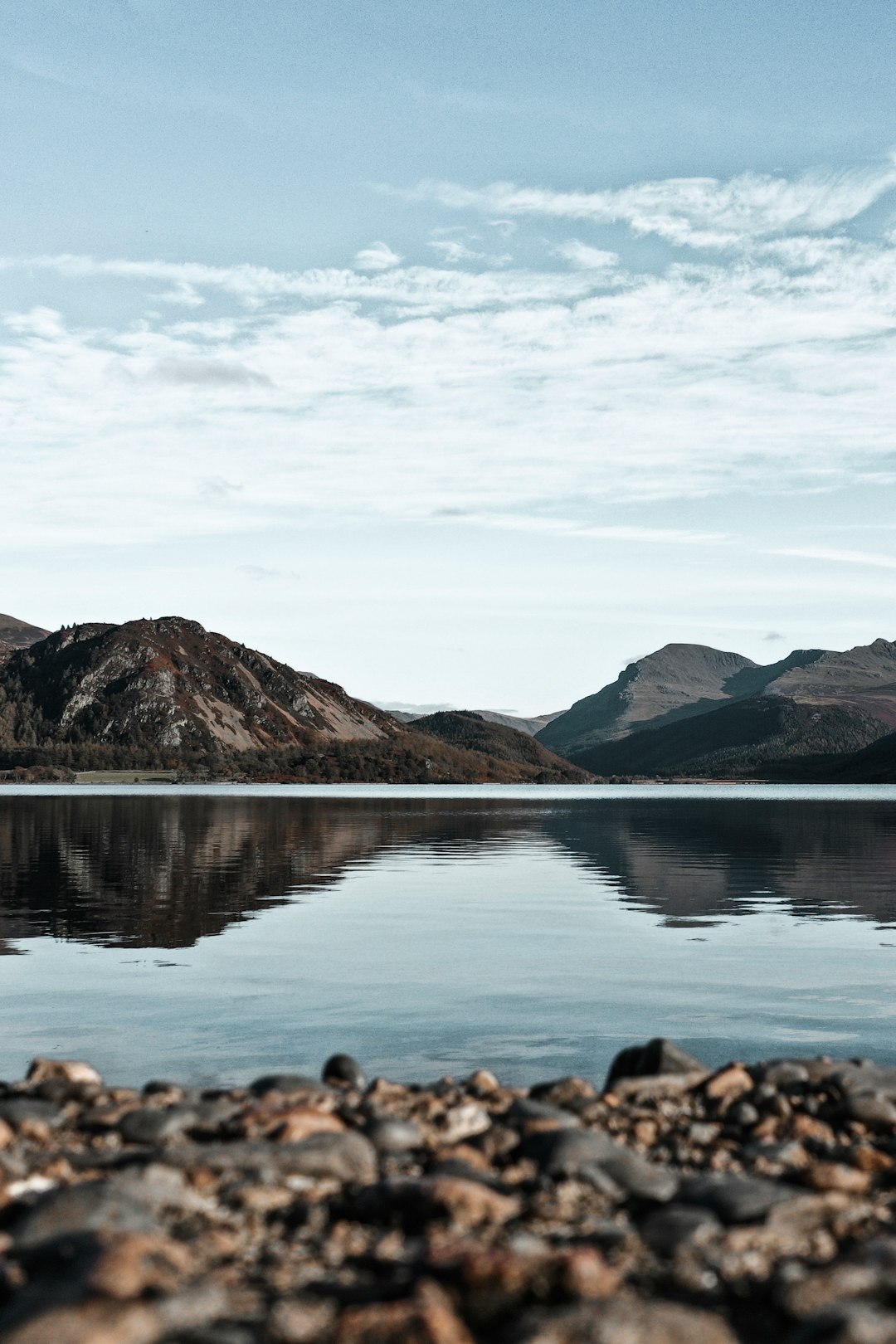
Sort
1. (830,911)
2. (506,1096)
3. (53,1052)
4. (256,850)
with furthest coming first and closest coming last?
(256,850), (830,911), (53,1052), (506,1096)

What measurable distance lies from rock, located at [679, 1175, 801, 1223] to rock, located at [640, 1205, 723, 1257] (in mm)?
259

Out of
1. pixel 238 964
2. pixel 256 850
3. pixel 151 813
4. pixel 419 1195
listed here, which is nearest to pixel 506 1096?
pixel 419 1195

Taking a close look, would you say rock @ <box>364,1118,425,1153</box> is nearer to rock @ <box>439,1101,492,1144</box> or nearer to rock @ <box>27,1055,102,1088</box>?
rock @ <box>439,1101,492,1144</box>

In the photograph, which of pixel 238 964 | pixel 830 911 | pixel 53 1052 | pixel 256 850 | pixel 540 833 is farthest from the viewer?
pixel 540 833

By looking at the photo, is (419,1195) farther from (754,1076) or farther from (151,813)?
(151,813)

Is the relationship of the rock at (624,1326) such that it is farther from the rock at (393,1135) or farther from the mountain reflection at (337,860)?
the mountain reflection at (337,860)

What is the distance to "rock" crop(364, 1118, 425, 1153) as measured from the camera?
14.8 m

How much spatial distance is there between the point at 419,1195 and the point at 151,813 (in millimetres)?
154440

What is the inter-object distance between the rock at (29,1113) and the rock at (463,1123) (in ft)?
16.7

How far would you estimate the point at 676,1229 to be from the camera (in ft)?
37.8

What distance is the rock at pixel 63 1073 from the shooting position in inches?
749

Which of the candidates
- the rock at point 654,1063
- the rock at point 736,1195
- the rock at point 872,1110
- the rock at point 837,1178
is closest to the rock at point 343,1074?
the rock at point 654,1063

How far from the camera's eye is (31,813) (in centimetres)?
15838

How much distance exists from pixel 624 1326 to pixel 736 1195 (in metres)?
Answer: 3.78
